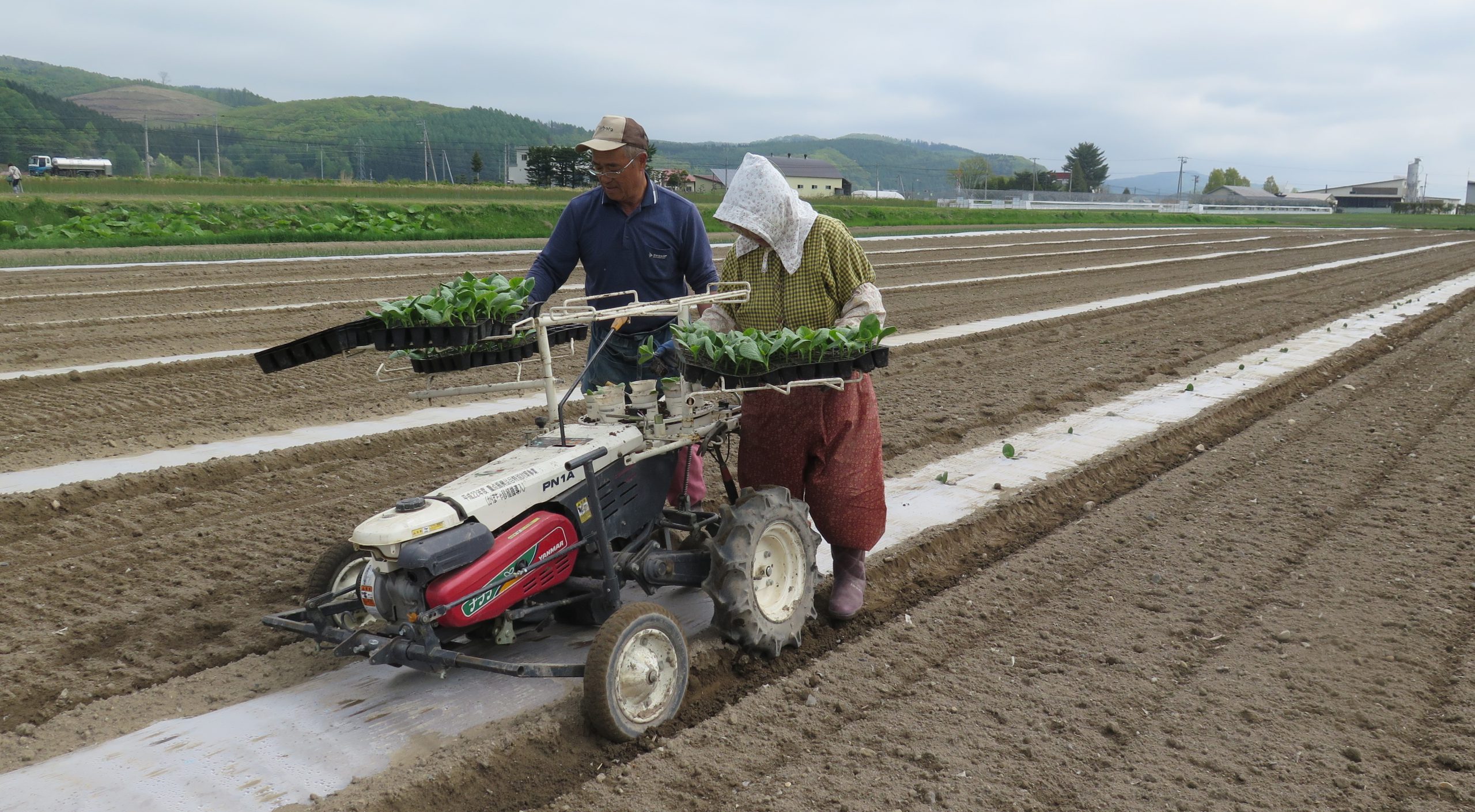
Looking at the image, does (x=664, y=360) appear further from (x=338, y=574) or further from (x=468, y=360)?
(x=338, y=574)

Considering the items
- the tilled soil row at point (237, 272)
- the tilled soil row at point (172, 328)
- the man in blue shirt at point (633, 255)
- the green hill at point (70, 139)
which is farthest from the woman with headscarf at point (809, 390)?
the green hill at point (70, 139)

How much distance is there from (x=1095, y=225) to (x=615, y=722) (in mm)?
41373

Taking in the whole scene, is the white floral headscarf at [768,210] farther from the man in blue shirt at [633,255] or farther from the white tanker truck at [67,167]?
the white tanker truck at [67,167]

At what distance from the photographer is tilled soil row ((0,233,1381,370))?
9.65 metres

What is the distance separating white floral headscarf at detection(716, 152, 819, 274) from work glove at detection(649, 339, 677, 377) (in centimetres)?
58

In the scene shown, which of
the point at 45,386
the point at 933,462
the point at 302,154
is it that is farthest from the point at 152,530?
the point at 302,154

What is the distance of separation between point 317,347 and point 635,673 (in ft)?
4.93

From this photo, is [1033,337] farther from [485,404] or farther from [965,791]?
[965,791]

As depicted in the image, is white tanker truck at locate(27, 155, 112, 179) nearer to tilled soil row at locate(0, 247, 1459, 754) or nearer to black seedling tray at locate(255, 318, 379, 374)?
tilled soil row at locate(0, 247, 1459, 754)

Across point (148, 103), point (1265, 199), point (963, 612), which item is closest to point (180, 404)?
point (963, 612)

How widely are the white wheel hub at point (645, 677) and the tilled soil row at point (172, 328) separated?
814 cm

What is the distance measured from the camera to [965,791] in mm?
3090

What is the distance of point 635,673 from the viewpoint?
338 cm

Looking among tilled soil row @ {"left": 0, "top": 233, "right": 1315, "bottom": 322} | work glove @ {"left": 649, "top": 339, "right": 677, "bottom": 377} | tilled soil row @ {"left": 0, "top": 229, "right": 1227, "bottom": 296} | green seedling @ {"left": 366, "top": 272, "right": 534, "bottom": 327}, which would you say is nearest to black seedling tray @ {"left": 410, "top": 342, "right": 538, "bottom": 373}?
green seedling @ {"left": 366, "top": 272, "right": 534, "bottom": 327}
